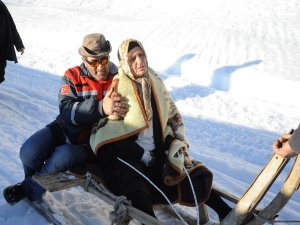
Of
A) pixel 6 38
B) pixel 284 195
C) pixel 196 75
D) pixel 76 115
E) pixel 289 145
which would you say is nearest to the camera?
pixel 289 145

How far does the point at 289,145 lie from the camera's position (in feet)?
7.17

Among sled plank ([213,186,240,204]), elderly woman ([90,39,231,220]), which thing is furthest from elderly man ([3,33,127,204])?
sled plank ([213,186,240,204])

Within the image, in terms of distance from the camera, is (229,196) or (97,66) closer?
(229,196)

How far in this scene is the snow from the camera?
14.5 feet

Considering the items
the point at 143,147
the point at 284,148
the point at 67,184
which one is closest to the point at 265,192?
the point at 284,148

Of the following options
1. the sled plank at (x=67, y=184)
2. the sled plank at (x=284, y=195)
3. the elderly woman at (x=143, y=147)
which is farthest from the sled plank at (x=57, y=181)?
the sled plank at (x=284, y=195)

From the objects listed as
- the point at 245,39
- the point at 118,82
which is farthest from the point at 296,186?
the point at 245,39

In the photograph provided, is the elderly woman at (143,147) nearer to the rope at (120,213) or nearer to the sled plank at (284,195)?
the rope at (120,213)

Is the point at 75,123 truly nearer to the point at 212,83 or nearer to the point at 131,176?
the point at 131,176

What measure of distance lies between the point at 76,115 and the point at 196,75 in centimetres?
635

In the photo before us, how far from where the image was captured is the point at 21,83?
738 cm

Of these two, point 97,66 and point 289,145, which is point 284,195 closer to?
point 289,145

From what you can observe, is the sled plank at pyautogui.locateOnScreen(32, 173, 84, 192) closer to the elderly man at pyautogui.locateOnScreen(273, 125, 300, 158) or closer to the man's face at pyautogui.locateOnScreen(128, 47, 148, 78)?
the man's face at pyautogui.locateOnScreen(128, 47, 148, 78)

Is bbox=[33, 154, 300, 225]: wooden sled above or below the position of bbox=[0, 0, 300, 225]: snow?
above
